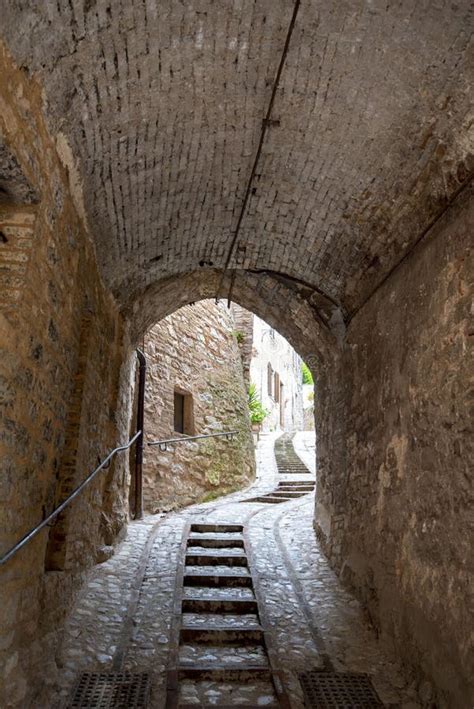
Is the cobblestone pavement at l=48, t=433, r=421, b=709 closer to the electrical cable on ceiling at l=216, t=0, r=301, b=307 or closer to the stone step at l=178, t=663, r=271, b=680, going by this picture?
the stone step at l=178, t=663, r=271, b=680

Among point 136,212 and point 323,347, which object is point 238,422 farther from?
point 136,212

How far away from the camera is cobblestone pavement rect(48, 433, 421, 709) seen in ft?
11.5

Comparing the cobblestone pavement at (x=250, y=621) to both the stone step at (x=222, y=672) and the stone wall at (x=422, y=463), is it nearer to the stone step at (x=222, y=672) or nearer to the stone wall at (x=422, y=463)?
the stone step at (x=222, y=672)

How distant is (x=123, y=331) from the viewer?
241 inches

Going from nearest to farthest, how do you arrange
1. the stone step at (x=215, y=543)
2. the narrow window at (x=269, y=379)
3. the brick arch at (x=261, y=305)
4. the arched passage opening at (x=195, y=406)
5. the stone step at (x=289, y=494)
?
the stone step at (x=215, y=543), the brick arch at (x=261, y=305), the arched passage opening at (x=195, y=406), the stone step at (x=289, y=494), the narrow window at (x=269, y=379)

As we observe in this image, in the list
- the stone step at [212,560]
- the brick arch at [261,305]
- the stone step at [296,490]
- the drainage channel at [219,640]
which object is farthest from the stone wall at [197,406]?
the drainage channel at [219,640]

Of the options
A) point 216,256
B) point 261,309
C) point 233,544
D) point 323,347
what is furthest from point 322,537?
point 216,256

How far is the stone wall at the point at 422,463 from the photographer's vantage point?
3.02 metres

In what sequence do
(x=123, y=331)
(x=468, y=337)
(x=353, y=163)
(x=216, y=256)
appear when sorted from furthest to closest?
(x=123, y=331) → (x=216, y=256) → (x=353, y=163) → (x=468, y=337)

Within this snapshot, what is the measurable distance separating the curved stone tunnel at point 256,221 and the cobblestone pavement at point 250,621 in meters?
0.17

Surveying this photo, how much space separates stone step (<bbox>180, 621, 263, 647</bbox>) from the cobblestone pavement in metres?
0.12

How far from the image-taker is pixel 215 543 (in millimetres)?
6152

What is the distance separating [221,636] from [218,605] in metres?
0.49

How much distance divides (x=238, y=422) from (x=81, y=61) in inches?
379
